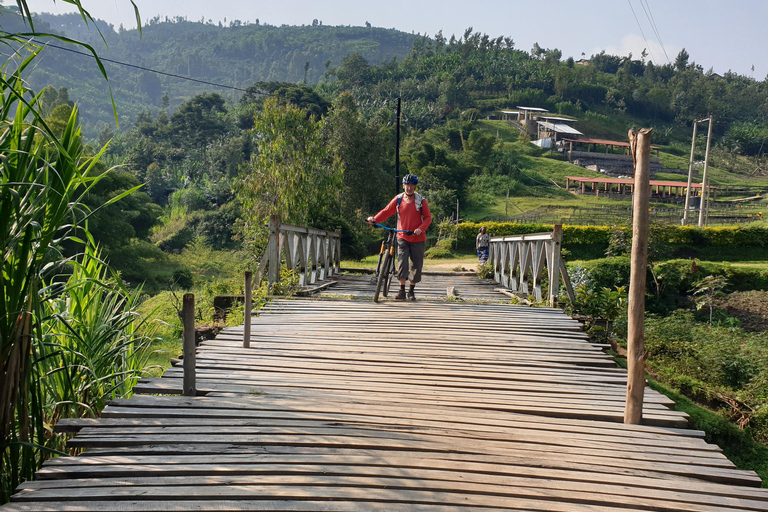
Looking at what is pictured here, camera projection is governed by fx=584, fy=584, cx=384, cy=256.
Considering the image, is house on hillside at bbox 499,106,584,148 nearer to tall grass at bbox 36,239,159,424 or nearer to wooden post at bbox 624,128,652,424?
wooden post at bbox 624,128,652,424

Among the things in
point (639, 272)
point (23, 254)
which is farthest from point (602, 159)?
point (23, 254)

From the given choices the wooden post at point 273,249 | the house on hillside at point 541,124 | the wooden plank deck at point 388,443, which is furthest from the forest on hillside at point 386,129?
the wooden plank deck at point 388,443

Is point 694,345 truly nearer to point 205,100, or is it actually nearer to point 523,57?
point 205,100

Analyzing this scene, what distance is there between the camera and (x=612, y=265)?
18688mm

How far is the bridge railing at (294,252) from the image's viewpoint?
26.0ft

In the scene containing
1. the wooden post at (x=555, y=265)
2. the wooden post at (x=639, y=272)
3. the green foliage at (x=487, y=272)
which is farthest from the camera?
the green foliage at (x=487, y=272)

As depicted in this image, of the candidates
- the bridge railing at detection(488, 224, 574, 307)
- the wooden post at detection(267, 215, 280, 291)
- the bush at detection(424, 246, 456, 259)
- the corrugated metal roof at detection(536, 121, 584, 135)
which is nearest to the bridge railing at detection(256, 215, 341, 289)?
the wooden post at detection(267, 215, 280, 291)

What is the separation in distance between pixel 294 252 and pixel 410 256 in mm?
2048

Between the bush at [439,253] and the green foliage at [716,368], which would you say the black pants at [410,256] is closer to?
the green foliage at [716,368]

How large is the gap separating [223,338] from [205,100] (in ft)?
215

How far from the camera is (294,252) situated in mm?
8734

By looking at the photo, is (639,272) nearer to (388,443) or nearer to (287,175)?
(388,443)

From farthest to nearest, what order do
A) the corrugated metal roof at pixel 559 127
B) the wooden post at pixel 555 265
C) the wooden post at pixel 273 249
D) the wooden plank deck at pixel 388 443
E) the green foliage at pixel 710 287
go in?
the corrugated metal roof at pixel 559 127 → the green foliage at pixel 710 287 → the wooden post at pixel 273 249 → the wooden post at pixel 555 265 → the wooden plank deck at pixel 388 443

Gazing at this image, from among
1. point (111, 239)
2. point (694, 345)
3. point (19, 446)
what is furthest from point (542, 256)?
point (111, 239)
